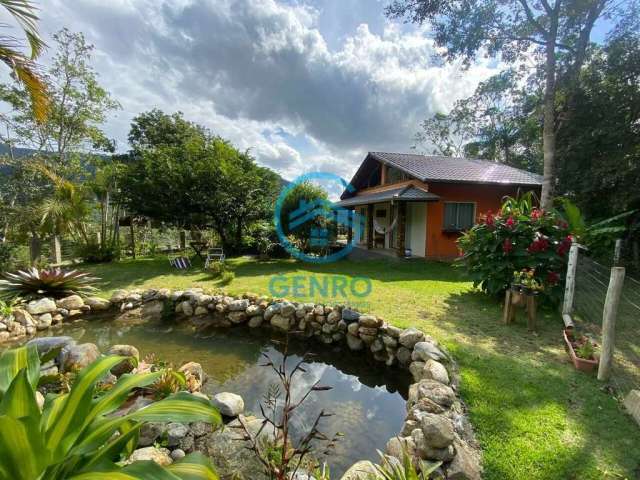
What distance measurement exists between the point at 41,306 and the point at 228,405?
5.55 metres

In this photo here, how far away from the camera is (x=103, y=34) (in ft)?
21.8

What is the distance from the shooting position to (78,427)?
141 centimetres

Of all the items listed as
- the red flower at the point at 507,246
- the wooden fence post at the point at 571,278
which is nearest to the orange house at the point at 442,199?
the red flower at the point at 507,246

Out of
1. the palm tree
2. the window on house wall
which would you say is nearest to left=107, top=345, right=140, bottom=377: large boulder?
the palm tree

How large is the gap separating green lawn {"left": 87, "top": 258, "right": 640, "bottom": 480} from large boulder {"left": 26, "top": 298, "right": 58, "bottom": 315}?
142 inches

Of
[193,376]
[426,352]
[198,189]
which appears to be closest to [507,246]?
[426,352]

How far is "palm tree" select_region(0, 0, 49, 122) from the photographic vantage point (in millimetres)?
3387

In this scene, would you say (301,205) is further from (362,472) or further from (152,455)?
(362,472)

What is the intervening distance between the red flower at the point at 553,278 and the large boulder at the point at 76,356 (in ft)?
23.6

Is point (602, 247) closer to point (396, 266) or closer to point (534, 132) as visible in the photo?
point (396, 266)

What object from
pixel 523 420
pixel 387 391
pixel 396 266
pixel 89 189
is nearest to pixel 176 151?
pixel 89 189

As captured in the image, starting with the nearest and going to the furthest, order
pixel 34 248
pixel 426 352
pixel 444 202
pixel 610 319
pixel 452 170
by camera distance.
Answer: pixel 610 319
pixel 426 352
pixel 34 248
pixel 444 202
pixel 452 170

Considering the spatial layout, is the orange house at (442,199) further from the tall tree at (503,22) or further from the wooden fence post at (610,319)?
the wooden fence post at (610,319)

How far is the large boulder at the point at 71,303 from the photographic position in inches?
242
